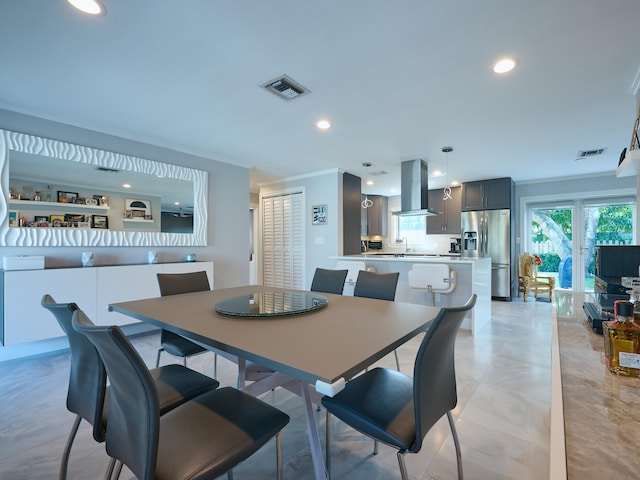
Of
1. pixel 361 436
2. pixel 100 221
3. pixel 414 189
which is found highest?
pixel 414 189

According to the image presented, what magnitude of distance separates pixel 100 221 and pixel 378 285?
10.2ft

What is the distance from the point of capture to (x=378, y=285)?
237 cm

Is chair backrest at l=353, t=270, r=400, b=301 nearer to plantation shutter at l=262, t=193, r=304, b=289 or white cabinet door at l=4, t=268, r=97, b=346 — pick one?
white cabinet door at l=4, t=268, r=97, b=346

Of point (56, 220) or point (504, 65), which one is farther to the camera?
point (56, 220)

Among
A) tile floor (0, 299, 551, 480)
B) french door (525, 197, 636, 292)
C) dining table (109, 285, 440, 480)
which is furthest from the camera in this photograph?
french door (525, 197, 636, 292)

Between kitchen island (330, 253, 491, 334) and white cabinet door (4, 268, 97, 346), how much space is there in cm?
318

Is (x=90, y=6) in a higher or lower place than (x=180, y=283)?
higher

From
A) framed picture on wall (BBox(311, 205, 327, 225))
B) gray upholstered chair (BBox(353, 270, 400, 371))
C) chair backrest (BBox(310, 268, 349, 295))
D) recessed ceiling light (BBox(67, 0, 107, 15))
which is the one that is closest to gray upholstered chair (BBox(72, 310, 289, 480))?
gray upholstered chair (BBox(353, 270, 400, 371))

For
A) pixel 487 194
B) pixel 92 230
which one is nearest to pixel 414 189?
pixel 487 194

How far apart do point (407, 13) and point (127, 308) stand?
2.32m

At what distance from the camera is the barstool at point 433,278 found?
354 centimetres

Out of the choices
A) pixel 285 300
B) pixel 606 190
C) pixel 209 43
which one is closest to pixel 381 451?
pixel 285 300

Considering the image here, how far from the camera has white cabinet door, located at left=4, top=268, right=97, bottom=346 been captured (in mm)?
2643

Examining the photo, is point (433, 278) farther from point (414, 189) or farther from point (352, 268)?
point (414, 189)
